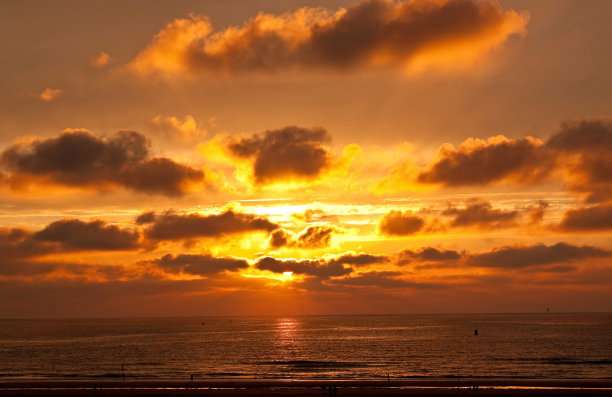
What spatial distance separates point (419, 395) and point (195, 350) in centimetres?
10301

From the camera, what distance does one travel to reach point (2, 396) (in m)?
70.5

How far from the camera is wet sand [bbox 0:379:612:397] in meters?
71.4

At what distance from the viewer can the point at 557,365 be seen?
115 metres

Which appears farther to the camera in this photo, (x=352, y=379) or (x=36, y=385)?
(x=352, y=379)

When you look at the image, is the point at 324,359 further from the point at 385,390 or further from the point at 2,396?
the point at 2,396

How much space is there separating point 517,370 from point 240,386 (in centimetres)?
5382

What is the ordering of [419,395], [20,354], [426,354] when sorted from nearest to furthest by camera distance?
1. [419,395]
2. [426,354]
3. [20,354]

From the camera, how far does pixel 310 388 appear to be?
77.6 meters

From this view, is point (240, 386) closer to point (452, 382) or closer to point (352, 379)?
point (352, 379)

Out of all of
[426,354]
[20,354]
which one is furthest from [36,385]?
[426,354]

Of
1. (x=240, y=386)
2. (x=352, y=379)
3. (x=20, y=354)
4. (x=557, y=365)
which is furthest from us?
(x=20, y=354)

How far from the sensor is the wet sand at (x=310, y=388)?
234 ft

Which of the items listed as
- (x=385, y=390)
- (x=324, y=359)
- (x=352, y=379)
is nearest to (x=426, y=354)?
(x=324, y=359)

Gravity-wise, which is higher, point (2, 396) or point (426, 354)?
point (2, 396)
